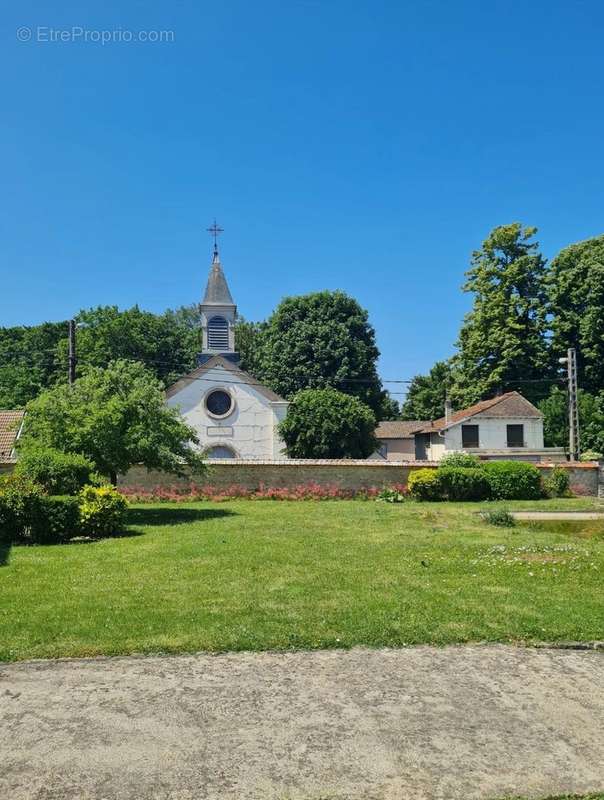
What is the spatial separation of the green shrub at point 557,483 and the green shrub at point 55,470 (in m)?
19.3

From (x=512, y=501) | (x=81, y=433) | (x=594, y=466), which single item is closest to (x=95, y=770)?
(x=81, y=433)

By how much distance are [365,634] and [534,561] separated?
17.7 ft

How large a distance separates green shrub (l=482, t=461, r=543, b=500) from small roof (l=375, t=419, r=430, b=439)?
2981cm

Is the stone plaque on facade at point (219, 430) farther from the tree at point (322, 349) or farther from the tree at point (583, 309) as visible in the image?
the tree at point (583, 309)

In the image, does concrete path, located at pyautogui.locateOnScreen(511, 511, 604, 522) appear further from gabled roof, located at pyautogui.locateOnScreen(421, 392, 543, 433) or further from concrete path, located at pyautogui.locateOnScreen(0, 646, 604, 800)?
gabled roof, located at pyautogui.locateOnScreen(421, 392, 543, 433)

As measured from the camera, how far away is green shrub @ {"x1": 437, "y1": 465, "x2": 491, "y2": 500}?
1027 inches

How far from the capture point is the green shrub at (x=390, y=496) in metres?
26.0

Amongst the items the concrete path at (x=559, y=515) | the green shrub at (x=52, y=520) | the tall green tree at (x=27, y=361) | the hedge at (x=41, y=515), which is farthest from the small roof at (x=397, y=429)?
the green shrub at (x=52, y=520)

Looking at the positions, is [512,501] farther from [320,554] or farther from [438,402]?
[438,402]

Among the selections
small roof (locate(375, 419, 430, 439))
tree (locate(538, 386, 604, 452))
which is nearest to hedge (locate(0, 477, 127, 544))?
tree (locate(538, 386, 604, 452))

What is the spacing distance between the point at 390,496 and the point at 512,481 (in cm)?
505

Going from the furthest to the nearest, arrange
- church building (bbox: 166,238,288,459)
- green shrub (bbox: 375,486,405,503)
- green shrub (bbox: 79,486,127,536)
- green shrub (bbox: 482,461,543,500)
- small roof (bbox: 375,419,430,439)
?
small roof (bbox: 375,419,430,439), church building (bbox: 166,238,288,459), green shrub (bbox: 482,461,543,500), green shrub (bbox: 375,486,405,503), green shrub (bbox: 79,486,127,536)

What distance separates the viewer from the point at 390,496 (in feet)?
86.0

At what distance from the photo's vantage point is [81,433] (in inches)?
653
